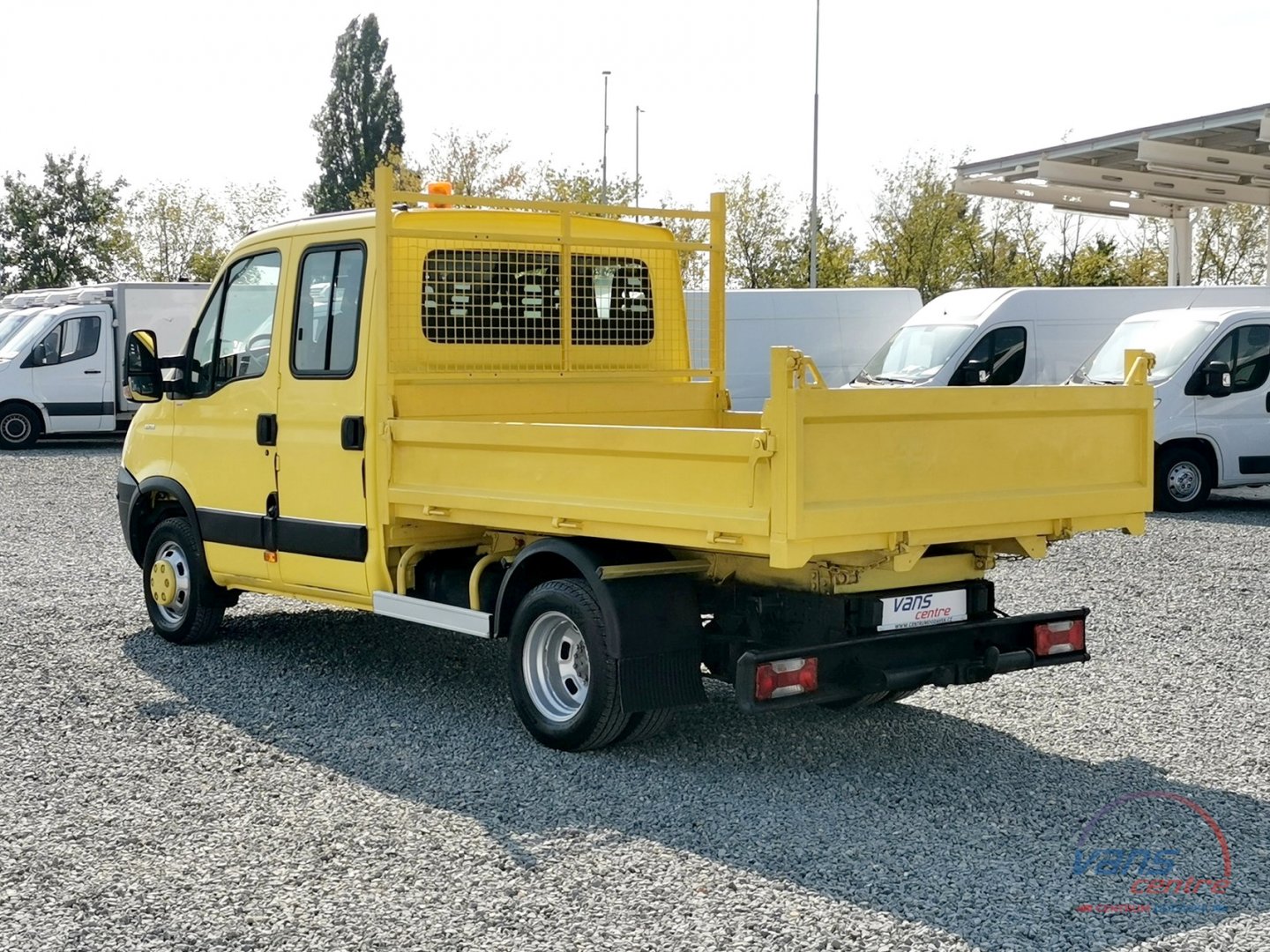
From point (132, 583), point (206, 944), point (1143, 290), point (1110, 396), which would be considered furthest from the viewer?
point (1143, 290)

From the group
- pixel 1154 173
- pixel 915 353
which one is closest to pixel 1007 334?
pixel 915 353

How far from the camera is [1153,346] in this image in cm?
1691

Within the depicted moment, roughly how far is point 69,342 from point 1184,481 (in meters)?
16.8

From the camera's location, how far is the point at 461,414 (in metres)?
7.58

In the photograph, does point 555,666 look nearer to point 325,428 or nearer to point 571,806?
point 571,806

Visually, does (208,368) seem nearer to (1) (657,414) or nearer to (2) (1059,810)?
(1) (657,414)

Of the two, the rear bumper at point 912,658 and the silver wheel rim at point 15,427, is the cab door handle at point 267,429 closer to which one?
the rear bumper at point 912,658

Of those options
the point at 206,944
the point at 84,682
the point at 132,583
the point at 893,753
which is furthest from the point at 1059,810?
the point at 132,583

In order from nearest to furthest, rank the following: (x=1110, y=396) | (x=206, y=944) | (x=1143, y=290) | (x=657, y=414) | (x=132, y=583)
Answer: (x=206, y=944)
(x=1110, y=396)
(x=657, y=414)
(x=132, y=583)
(x=1143, y=290)

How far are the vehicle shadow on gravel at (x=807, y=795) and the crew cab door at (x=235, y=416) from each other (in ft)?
2.42

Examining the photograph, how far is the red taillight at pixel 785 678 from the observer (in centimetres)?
588

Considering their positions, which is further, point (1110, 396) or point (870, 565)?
point (1110, 396)

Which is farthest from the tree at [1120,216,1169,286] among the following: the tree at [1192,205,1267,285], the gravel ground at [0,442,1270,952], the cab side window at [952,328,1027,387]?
the gravel ground at [0,442,1270,952]

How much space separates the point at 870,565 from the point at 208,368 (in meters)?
4.17
